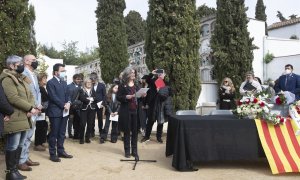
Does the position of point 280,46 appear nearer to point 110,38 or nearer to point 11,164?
point 110,38

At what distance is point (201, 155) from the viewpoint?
6.11 meters

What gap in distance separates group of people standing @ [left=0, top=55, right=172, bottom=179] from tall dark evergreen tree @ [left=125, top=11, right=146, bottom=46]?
35.0 meters

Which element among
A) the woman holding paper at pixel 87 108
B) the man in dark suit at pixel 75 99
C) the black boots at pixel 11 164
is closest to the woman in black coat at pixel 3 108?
the black boots at pixel 11 164

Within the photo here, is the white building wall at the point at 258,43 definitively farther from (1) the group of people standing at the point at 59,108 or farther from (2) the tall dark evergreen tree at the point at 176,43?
(1) the group of people standing at the point at 59,108

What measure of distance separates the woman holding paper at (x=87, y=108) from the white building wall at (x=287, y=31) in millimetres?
21594

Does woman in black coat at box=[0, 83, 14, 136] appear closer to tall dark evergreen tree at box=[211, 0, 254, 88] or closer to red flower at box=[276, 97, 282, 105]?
red flower at box=[276, 97, 282, 105]

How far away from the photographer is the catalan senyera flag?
19.1ft

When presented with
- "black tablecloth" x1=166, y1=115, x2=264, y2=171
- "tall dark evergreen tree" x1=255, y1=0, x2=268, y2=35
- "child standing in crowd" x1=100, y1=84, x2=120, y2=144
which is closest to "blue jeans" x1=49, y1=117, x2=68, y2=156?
"child standing in crowd" x1=100, y1=84, x2=120, y2=144

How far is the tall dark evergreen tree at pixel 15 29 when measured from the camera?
7469mm

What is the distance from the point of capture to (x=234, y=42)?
1638cm

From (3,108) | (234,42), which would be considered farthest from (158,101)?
(234,42)

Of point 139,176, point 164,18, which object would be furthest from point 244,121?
point 164,18

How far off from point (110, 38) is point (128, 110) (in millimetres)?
14044

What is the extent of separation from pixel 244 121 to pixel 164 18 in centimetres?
496
